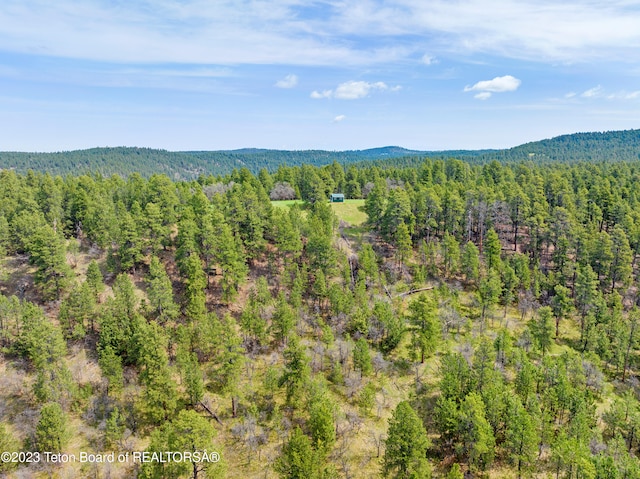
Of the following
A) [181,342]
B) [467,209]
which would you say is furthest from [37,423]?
[467,209]

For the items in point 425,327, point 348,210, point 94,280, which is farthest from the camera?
point 348,210

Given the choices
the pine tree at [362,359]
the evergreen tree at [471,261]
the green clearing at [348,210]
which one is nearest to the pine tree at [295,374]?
the pine tree at [362,359]

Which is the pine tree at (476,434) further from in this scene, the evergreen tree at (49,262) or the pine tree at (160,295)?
the evergreen tree at (49,262)

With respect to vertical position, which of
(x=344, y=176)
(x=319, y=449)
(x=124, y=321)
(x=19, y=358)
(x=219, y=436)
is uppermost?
(x=344, y=176)

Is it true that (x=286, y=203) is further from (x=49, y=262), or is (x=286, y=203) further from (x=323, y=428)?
(x=323, y=428)

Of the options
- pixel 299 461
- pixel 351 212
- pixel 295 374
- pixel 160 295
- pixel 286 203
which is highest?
pixel 286 203

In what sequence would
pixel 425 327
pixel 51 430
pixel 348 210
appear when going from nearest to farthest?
pixel 51 430
pixel 425 327
pixel 348 210

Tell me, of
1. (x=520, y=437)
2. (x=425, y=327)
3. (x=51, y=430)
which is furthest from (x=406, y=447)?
(x=51, y=430)

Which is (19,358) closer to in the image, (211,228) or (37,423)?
(37,423)

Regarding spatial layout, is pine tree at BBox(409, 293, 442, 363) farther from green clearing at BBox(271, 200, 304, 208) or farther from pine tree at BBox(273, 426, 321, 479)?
green clearing at BBox(271, 200, 304, 208)
